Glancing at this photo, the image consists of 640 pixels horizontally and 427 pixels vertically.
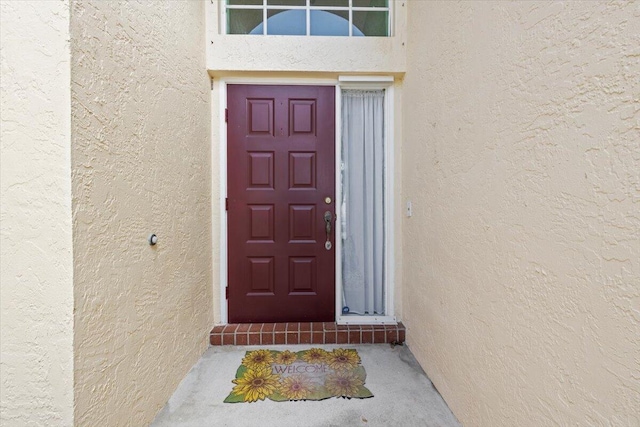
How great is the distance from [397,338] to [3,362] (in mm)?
2192

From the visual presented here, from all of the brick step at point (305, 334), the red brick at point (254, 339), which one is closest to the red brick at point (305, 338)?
the brick step at point (305, 334)

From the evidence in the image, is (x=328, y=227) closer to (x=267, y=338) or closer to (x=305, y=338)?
(x=305, y=338)

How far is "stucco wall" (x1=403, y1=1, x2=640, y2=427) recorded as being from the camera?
75 centimetres

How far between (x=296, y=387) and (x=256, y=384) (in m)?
0.26

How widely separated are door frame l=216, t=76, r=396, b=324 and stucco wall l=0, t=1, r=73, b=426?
132 centimetres

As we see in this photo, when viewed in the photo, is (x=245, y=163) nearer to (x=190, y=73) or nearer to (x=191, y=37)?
(x=190, y=73)

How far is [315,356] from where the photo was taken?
2.10 metres

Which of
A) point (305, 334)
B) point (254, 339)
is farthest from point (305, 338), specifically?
point (254, 339)

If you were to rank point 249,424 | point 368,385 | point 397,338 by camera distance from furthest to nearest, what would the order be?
point 397,338
point 368,385
point 249,424

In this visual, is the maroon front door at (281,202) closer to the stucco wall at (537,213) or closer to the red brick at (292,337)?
the red brick at (292,337)

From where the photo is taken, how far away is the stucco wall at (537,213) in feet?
2.45

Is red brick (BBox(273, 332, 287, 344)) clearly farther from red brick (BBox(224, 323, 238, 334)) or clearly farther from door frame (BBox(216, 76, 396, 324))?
door frame (BBox(216, 76, 396, 324))

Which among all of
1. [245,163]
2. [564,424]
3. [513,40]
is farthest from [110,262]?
[513,40]

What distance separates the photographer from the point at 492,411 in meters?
1.22
